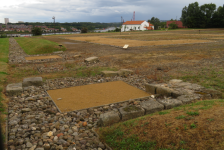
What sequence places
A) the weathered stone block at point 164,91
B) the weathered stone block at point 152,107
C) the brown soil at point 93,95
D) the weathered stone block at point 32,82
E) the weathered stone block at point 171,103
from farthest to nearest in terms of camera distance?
the weathered stone block at point 32,82
the weathered stone block at point 164,91
the brown soil at point 93,95
the weathered stone block at point 171,103
the weathered stone block at point 152,107

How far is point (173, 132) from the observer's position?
352cm

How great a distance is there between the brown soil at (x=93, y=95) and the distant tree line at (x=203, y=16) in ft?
261

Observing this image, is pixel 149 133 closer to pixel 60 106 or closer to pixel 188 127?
pixel 188 127

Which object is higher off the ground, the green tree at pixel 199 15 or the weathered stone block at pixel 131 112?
the green tree at pixel 199 15

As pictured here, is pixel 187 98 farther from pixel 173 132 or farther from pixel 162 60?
pixel 162 60

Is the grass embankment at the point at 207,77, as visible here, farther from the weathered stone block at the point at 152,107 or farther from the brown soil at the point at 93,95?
the weathered stone block at the point at 152,107

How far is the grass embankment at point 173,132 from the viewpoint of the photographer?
3.19 metres

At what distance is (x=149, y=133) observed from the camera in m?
3.72

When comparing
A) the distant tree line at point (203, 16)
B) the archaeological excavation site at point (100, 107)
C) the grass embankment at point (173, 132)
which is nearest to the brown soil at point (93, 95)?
the archaeological excavation site at point (100, 107)

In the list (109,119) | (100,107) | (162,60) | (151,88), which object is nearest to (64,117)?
(100,107)

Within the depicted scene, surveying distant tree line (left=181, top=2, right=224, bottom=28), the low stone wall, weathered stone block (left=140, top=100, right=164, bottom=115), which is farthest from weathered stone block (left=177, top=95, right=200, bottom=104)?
distant tree line (left=181, top=2, right=224, bottom=28)

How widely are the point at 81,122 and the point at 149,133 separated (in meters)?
2.03

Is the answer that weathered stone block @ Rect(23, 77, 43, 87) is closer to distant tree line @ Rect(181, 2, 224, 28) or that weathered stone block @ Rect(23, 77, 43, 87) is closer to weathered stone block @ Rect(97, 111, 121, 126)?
weathered stone block @ Rect(97, 111, 121, 126)

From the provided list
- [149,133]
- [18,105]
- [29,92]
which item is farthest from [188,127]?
[29,92]
